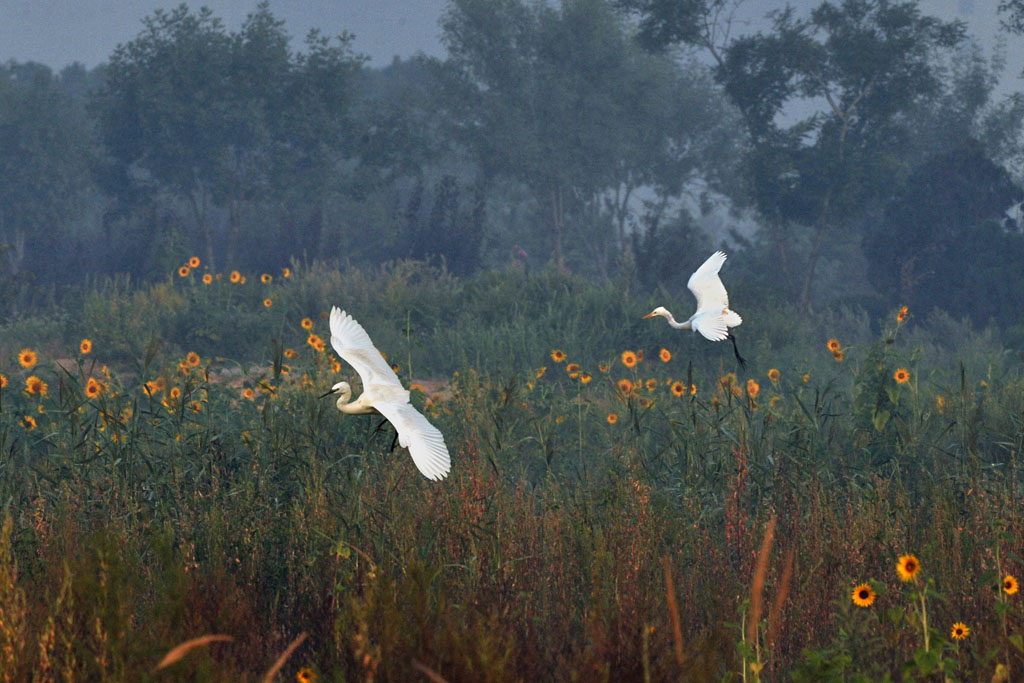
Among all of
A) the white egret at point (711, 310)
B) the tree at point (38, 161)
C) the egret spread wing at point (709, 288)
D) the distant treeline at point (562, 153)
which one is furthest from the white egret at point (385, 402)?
the tree at point (38, 161)

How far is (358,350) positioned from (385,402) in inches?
11.5

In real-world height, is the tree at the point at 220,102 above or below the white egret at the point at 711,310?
above

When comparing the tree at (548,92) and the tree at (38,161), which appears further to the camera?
the tree at (38,161)

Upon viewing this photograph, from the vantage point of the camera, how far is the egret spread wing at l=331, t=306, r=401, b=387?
11.7 ft

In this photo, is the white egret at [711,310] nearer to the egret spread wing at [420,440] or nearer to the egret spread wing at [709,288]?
the egret spread wing at [709,288]

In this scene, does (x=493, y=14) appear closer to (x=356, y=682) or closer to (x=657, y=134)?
(x=657, y=134)

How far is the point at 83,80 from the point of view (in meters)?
46.8

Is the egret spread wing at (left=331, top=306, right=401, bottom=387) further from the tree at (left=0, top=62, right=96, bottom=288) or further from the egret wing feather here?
the tree at (left=0, top=62, right=96, bottom=288)

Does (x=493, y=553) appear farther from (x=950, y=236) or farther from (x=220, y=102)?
(x=220, y=102)

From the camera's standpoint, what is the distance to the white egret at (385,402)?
10.4 ft

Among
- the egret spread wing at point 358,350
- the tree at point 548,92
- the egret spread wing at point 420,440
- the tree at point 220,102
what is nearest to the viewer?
the egret spread wing at point 420,440

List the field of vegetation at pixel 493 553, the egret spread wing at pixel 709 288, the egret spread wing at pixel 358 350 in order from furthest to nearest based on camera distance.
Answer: the egret spread wing at pixel 709 288
the egret spread wing at pixel 358 350
the field of vegetation at pixel 493 553

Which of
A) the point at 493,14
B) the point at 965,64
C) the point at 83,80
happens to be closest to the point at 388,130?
the point at 493,14

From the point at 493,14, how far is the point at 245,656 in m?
29.0
